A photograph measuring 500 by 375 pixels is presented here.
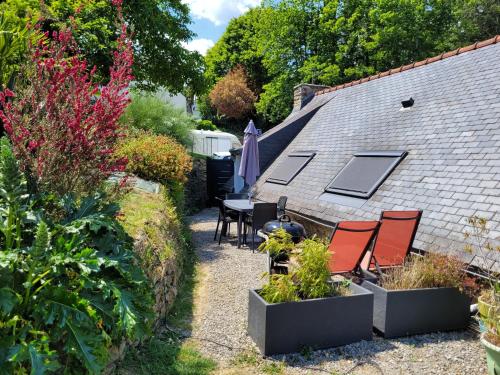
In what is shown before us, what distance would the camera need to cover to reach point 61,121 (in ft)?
10.4

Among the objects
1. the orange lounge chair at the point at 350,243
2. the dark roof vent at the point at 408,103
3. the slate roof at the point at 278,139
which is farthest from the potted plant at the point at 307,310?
the slate roof at the point at 278,139

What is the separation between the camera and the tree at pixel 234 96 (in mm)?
30359

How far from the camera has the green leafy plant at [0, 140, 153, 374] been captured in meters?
2.18

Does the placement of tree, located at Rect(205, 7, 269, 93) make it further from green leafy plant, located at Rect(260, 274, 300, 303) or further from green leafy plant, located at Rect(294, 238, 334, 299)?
green leafy plant, located at Rect(260, 274, 300, 303)

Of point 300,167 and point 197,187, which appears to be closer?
point 300,167

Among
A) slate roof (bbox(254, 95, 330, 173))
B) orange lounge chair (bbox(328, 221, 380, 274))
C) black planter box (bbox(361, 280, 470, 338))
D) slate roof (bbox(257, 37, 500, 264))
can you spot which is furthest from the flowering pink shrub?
slate roof (bbox(254, 95, 330, 173))

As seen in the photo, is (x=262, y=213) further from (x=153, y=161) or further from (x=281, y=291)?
(x=281, y=291)

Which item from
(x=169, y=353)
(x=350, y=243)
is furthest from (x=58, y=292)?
(x=350, y=243)

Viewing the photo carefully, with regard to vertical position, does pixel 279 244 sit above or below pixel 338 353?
above

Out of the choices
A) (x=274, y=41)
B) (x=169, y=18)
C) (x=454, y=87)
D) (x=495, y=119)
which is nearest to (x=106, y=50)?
(x=169, y=18)

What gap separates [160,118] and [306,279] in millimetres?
11934

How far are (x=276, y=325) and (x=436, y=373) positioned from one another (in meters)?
1.56

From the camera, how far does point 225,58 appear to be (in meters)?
35.3

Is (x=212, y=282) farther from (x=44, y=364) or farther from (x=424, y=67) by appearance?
(x=424, y=67)
